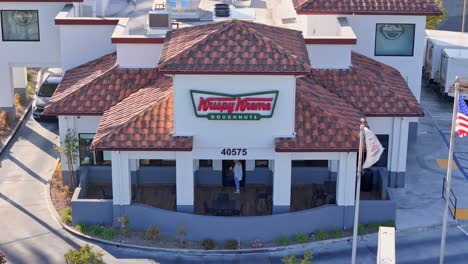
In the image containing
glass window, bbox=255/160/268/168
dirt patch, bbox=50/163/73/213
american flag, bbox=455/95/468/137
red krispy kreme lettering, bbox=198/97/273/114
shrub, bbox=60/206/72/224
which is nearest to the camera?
american flag, bbox=455/95/468/137

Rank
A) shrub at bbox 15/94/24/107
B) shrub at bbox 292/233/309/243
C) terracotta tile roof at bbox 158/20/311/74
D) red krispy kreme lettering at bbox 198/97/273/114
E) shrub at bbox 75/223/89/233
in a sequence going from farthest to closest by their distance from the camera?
shrub at bbox 15/94/24/107 → shrub at bbox 75/223/89/233 → shrub at bbox 292/233/309/243 → red krispy kreme lettering at bbox 198/97/273/114 → terracotta tile roof at bbox 158/20/311/74

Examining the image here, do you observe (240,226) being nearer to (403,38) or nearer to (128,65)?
(128,65)

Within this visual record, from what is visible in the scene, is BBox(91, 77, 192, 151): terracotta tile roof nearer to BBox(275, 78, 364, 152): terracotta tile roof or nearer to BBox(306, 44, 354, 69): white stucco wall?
BBox(275, 78, 364, 152): terracotta tile roof

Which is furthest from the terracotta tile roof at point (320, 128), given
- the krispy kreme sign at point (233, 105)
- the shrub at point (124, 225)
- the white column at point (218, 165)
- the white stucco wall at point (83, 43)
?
the white stucco wall at point (83, 43)

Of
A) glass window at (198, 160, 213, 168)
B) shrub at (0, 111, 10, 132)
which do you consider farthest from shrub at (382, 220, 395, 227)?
shrub at (0, 111, 10, 132)

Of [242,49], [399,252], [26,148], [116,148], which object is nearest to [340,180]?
[399,252]

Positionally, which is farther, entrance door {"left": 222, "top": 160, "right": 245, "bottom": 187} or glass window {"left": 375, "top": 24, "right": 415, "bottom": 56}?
glass window {"left": 375, "top": 24, "right": 415, "bottom": 56}

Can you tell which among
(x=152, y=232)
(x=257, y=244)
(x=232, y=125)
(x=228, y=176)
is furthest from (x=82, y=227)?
(x=232, y=125)
